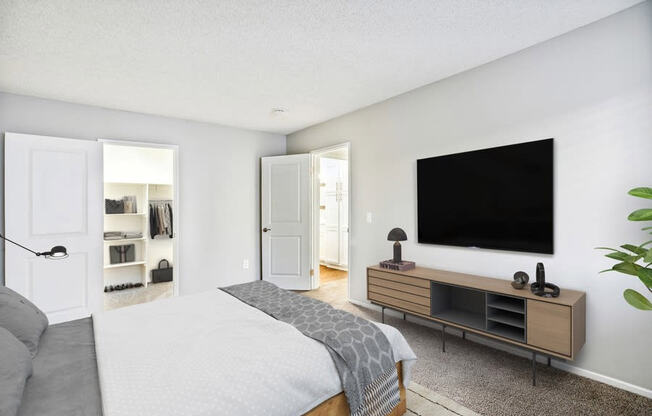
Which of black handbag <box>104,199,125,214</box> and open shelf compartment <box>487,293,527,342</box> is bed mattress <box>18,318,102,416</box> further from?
black handbag <box>104,199,125,214</box>

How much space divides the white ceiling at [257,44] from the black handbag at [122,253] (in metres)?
2.50

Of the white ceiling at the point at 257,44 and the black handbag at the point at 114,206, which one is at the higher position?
the white ceiling at the point at 257,44

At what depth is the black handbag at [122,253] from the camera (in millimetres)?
5148

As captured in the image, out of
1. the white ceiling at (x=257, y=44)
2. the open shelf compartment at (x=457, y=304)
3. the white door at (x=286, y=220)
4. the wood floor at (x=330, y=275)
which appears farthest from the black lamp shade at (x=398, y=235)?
the wood floor at (x=330, y=275)

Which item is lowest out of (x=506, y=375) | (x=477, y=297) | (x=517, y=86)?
(x=506, y=375)

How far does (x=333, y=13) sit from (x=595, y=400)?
9.78ft

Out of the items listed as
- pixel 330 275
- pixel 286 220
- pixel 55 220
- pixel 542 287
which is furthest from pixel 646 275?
pixel 55 220

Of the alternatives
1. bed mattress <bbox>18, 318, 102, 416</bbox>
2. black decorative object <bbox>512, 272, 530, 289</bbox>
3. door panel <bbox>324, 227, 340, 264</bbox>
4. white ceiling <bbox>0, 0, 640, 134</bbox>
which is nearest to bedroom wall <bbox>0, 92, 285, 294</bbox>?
white ceiling <bbox>0, 0, 640, 134</bbox>

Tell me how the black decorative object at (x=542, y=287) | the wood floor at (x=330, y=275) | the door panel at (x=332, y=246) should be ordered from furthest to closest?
the door panel at (x=332, y=246) < the wood floor at (x=330, y=275) < the black decorative object at (x=542, y=287)

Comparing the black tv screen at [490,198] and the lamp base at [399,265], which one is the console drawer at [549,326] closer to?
the black tv screen at [490,198]

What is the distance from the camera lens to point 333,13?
2.10 m

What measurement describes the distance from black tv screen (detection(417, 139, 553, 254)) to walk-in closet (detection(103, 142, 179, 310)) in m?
3.86

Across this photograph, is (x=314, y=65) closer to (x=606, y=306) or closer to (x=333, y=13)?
(x=333, y=13)

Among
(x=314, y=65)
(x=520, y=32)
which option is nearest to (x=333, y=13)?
(x=314, y=65)
